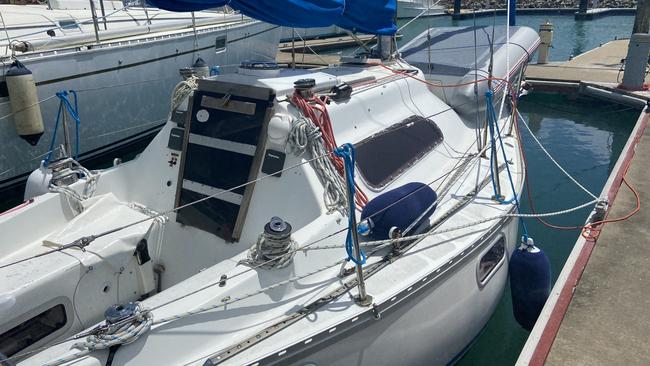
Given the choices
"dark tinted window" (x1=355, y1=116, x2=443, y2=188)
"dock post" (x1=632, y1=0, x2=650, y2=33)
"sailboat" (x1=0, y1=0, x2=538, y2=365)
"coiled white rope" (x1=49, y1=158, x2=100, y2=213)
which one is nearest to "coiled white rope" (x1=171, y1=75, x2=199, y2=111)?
"sailboat" (x1=0, y1=0, x2=538, y2=365)

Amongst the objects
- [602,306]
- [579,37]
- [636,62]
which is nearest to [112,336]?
[602,306]

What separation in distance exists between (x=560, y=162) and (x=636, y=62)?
4.67 meters

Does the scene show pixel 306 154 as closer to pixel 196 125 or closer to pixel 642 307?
pixel 196 125

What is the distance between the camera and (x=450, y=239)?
395 centimetres

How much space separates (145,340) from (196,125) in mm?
2099

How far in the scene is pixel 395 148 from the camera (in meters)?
4.73

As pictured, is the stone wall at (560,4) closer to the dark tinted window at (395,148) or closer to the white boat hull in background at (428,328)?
Result: the dark tinted window at (395,148)

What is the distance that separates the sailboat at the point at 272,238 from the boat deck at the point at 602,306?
54cm

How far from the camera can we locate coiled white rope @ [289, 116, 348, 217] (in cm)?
379

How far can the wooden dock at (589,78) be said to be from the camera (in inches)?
472

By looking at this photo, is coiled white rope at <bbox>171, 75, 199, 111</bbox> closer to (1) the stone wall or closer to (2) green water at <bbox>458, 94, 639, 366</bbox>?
(2) green water at <bbox>458, 94, 639, 366</bbox>

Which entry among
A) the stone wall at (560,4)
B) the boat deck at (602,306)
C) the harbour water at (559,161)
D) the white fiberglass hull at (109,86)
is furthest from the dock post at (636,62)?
the stone wall at (560,4)

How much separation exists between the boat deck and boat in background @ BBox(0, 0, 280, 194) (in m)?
5.68

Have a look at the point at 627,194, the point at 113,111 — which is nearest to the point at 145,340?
the point at 627,194
